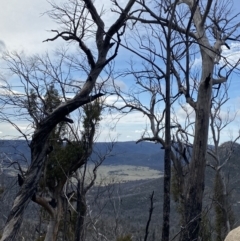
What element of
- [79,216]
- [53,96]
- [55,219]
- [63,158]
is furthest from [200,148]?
[55,219]

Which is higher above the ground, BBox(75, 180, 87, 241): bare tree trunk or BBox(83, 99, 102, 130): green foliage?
BBox(83, 99, 102, 130): green foliage

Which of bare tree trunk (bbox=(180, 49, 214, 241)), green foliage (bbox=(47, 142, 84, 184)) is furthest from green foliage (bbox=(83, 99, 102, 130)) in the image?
bare tree trunk (bbox=(180, 49, 214, 241))

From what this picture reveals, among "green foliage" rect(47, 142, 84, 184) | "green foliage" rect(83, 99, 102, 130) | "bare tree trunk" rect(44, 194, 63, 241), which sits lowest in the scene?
"bare tree trunk" rect(44, 194, 63, 241)

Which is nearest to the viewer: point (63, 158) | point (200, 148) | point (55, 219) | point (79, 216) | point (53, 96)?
point (200, 148)

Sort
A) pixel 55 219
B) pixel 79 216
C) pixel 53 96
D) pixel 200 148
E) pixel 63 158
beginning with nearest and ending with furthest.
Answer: pixel 200 148 < pixel 79 216 < pixel 53 96 < pixel 55 219 < pixel 63 158

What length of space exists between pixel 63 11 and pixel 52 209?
6.17 meters

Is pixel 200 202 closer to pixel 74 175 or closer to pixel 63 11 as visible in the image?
pixel 63 11

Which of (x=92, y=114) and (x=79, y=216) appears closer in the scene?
(x=79, y=216)

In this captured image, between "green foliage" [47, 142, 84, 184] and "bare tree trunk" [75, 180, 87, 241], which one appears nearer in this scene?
"bare tree trunk" [75, 180, 87, 241]

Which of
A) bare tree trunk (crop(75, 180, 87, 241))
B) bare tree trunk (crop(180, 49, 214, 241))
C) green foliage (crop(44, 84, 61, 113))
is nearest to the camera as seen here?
bare tree trunk (crop(180, 49, 214, 241))

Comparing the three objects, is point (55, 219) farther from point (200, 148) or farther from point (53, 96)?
point (200, 148)

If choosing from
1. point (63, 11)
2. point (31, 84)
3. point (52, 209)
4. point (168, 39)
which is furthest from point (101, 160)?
point (168, 39)

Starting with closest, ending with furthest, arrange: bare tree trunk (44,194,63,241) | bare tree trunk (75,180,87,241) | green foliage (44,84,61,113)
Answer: bare tree trunk (75,180,87,241)
green foliage (44,84,61,113)
bare tree trunk (44,194,63,241)

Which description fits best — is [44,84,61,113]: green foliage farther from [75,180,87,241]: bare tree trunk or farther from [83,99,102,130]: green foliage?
[75,180,87,241]: bare tree trunk
